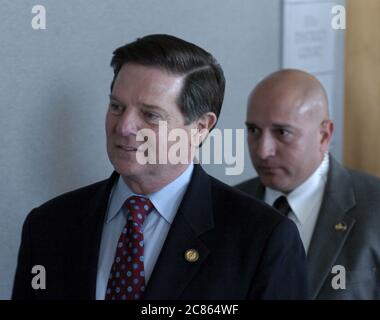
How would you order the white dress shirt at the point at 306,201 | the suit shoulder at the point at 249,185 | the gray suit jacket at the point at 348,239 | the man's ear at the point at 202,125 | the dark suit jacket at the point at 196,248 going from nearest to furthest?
the dark suit jacket at the point at 196,248
the man's ear at the point at 202,125
the gray suit jacket at the point at 348,239
the white dress shirt at the point at 306,201
the suit shoulder at the point at 249,185

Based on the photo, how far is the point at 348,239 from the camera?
1.97m

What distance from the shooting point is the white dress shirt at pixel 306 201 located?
204 cm

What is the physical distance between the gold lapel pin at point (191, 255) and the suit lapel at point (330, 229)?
55 centimetres

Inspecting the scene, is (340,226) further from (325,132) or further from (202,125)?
(202,125)

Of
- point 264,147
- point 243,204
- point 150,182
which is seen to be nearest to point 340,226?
point 264,147

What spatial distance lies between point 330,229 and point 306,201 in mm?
121

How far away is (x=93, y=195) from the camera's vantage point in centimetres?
159

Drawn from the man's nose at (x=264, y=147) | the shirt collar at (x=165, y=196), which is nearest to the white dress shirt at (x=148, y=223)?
the shirt collar at (x=165, y=196)

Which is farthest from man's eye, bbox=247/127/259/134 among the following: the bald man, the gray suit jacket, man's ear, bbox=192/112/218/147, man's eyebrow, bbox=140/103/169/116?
man's eyebrow, bbox=140/103/169/116

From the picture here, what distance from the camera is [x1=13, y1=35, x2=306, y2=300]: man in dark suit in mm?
1440

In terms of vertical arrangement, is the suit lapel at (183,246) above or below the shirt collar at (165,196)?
below

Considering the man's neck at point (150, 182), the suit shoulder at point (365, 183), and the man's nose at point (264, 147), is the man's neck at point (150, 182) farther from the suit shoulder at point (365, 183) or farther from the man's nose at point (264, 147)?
the suit shoulder at point (365, 183)

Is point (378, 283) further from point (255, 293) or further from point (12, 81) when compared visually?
point (12, 81)
